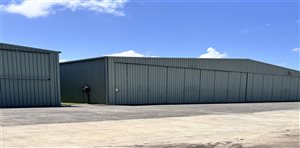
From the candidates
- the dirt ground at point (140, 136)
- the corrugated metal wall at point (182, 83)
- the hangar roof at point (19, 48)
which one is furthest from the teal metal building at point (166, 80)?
the dirt ground at point (140, 136)

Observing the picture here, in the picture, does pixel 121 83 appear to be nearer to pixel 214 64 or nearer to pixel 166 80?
pixel 166 80

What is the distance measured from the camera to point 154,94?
29.1 metres

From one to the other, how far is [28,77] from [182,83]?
14.8 m

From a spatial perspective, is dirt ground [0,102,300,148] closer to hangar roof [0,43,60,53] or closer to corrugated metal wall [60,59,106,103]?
hangar roof [0,43,60,53]

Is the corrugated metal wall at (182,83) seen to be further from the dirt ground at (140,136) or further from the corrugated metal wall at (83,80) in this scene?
the dirt ground at (140,136)

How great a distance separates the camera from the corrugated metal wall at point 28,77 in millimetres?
20625

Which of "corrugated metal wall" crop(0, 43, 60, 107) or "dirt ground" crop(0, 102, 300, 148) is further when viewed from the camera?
"corrugated metal wall" crop(0, 43, 60, 107)

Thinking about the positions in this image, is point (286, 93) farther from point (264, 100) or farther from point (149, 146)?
point (149, 146)

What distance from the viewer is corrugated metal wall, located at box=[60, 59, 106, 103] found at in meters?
26.8

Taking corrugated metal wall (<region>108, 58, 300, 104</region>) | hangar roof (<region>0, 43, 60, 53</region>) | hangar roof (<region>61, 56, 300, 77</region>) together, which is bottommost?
corrugated metal wall (<region>108, 58, 300, 104</region>)

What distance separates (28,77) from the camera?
21.9 metres

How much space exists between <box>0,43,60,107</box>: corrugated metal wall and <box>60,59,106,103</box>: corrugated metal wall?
4089 mm

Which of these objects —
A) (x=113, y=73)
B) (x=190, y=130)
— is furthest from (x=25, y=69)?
(x=190, y=130)

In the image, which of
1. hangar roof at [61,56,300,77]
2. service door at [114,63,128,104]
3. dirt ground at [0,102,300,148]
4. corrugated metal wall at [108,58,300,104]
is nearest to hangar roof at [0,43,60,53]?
hangar roof at [61,56,300,77]
